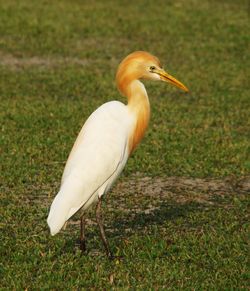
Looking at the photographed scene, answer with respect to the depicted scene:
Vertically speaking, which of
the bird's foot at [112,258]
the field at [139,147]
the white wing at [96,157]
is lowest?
the field at [139,147]

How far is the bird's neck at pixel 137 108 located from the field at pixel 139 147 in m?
0.93

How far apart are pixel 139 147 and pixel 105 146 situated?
358 centimetres

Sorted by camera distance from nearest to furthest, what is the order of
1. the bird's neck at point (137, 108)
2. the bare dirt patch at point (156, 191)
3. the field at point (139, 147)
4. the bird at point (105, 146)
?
the bird at point (105, 146), the field at point (139, 147), the bird's neck at point (137, 108), the bare dirt patch at point (156, 191)

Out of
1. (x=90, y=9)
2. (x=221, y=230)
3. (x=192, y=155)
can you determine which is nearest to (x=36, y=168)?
(x=192, y=155)

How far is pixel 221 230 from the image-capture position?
755 cm

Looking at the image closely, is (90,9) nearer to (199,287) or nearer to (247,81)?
(247,81)

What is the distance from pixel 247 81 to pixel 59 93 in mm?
3263

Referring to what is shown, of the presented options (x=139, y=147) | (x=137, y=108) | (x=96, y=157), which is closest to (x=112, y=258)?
(x=96, y=157)

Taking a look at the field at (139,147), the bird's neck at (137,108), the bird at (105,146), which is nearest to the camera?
the bird at (105,146)

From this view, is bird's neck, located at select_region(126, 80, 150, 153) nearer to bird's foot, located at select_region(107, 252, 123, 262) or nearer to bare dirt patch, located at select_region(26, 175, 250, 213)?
bird's foot, located at select_region(107, 252, 123, 262)

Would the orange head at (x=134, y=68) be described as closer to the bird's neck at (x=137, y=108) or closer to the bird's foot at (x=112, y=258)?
the bird's neck at (x=137, y=108)

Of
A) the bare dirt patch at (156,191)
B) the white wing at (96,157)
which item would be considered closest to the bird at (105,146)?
the white wing at (96,157)

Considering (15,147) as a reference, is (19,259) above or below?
above

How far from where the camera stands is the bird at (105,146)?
6.43m
